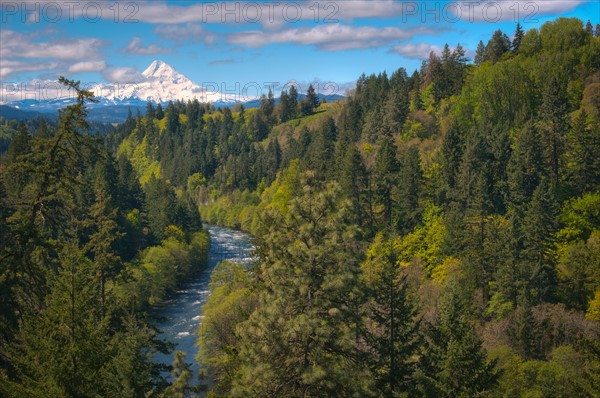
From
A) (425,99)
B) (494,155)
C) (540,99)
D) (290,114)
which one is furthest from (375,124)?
(290,114)

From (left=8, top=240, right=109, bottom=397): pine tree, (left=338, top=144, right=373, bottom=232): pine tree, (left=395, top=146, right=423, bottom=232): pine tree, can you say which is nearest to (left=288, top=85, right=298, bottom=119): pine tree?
(left=338, top=144, right=373, bottom=232): pine tree

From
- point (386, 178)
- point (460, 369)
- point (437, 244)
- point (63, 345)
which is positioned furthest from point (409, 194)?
point (63, 345)

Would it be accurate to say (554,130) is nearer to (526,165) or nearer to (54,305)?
(526,165)

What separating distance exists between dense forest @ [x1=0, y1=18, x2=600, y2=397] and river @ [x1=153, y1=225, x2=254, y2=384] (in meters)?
2.83

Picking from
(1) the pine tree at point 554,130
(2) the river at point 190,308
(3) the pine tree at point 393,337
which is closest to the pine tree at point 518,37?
(1) the pine tree at point 554,130

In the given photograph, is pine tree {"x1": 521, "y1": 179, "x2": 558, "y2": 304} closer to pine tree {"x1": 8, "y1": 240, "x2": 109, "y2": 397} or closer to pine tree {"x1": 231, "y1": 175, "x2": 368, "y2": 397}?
pine tree {"x1": 231, "y1": 175, "x2": 368, "y2": 397}

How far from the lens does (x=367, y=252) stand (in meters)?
62.2

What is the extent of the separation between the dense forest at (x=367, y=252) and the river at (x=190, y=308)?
2.83 metres

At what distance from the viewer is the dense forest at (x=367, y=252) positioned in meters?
20.4

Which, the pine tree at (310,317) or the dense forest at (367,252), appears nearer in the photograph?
the pine tree at (310,317)

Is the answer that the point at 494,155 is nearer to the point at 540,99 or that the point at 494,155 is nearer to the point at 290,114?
the point at 540,99

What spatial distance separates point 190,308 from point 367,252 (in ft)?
83.3

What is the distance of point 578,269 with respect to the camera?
51812 mm

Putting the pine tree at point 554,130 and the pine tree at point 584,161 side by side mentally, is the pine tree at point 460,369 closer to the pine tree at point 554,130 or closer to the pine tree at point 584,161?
the pine tree at point 584,161
